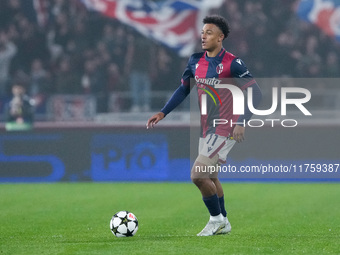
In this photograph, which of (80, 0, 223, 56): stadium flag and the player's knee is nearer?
the player's knee

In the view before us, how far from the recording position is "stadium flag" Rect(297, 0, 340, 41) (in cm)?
1966

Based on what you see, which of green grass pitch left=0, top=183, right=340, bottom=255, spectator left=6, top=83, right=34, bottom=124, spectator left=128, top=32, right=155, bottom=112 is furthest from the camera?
spectator left=128, top=32, right=155, bottom=112

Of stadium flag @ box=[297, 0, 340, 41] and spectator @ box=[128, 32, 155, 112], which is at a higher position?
stadium flag @ box=[297, 0, 340, 41]

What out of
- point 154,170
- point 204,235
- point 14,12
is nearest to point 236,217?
point 204,235

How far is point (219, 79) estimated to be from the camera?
8117 millimetres

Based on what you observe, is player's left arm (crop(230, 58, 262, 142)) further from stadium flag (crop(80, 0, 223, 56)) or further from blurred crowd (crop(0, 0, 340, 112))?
stadium flag (crop(80, 0, 223, 56))

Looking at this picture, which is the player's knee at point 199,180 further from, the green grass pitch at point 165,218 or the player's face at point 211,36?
the player's face at point 211,36

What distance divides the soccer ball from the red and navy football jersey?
115cm

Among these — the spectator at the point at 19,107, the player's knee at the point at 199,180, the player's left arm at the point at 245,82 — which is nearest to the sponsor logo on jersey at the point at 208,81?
the player's left arm at the point at 245,82

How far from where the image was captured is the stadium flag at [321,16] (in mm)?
19656

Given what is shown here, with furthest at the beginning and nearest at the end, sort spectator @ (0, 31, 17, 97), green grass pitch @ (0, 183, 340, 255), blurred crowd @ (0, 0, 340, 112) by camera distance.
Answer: spectator @ (0, 31, 17, 97), blurred crowd @ (0, 0, 340, 112), green grass pitch @ (0, 183, 340, 255)

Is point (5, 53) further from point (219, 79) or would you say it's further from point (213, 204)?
point (213, 204)

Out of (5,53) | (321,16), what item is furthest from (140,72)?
(321,16)

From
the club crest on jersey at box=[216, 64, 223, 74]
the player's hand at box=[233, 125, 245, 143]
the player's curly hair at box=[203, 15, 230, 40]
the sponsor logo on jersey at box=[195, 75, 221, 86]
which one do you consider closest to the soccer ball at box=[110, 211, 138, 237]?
the player's hand at box=[233, 125, 245, 143]
